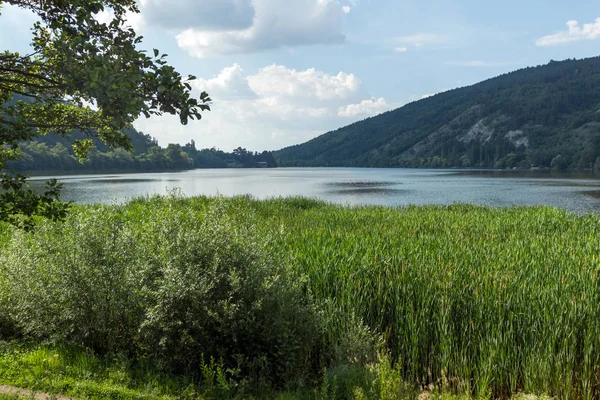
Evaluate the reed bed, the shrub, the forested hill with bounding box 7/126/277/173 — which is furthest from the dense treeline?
the reed bed

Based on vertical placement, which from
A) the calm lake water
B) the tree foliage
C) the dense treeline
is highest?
the dense treeline

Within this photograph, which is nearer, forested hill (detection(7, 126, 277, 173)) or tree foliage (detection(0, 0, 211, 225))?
tree foliage (detection(0, 0, 211, 225))

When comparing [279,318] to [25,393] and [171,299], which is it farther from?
[25,393]

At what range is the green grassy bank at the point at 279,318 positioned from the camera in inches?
290

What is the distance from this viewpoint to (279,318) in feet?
24.2

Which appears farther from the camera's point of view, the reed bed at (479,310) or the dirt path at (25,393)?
the reed bed at (479,310)

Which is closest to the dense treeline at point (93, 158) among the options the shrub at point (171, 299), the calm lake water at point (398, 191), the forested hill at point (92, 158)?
the forested hill at point (92, 158)

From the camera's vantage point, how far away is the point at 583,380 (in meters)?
7.37

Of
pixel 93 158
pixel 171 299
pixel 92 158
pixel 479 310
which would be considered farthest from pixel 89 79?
pixel 93 158

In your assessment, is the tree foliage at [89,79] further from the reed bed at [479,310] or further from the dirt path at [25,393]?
the reed bed at [479,310]

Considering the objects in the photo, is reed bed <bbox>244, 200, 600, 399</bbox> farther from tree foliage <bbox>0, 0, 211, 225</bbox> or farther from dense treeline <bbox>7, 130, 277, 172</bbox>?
dense treeline <bbox>7, 130, 277, 172</bbox>

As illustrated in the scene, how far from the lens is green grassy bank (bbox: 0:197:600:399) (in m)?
7.36

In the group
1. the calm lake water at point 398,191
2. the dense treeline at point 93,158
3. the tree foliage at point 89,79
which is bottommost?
the calm lake water at point 398,191

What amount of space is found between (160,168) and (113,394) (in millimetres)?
188528
